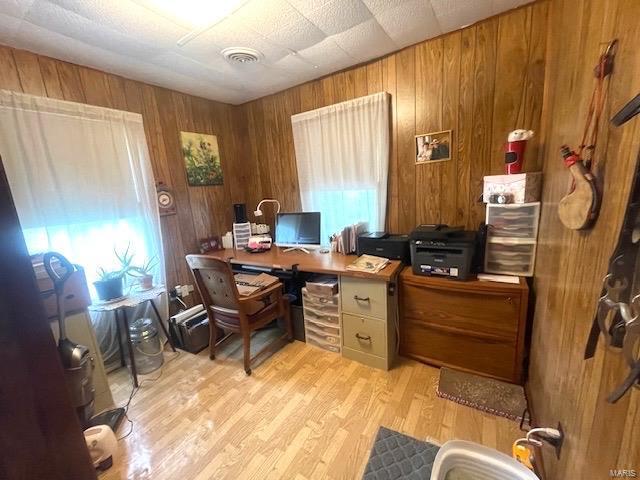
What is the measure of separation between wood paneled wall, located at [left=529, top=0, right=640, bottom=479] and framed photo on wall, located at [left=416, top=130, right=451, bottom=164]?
602mm

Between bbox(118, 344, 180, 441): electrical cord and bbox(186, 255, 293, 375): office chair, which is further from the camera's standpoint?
bbox(186, 255, 293, 375): office chair

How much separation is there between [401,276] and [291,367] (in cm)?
106

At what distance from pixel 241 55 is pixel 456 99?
1557 mm

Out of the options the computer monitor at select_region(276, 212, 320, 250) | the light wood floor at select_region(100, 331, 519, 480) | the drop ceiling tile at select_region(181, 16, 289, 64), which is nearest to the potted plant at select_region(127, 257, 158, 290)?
the light wood floor at select_region(100, 331, 519, 480)

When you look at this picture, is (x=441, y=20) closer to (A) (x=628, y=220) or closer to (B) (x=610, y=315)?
(A) (x=628, y=220)

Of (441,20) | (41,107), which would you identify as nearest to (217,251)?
(41,107)

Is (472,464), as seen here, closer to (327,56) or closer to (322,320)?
(322,320)

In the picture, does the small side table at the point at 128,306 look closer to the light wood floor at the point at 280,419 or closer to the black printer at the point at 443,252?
the light wood floor at the point at 280,419

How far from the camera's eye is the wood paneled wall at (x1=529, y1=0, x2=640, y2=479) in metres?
0.58

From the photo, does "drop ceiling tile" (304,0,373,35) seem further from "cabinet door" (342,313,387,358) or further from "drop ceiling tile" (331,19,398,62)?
"cabinet door" (342,313,387,358)

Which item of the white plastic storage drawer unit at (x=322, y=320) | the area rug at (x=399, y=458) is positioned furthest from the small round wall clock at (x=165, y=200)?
the area rug at (x=399, y=458)

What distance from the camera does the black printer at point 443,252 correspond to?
1.58 metres

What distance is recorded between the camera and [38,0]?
123 cm

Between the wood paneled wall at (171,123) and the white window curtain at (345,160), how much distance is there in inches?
32.6
